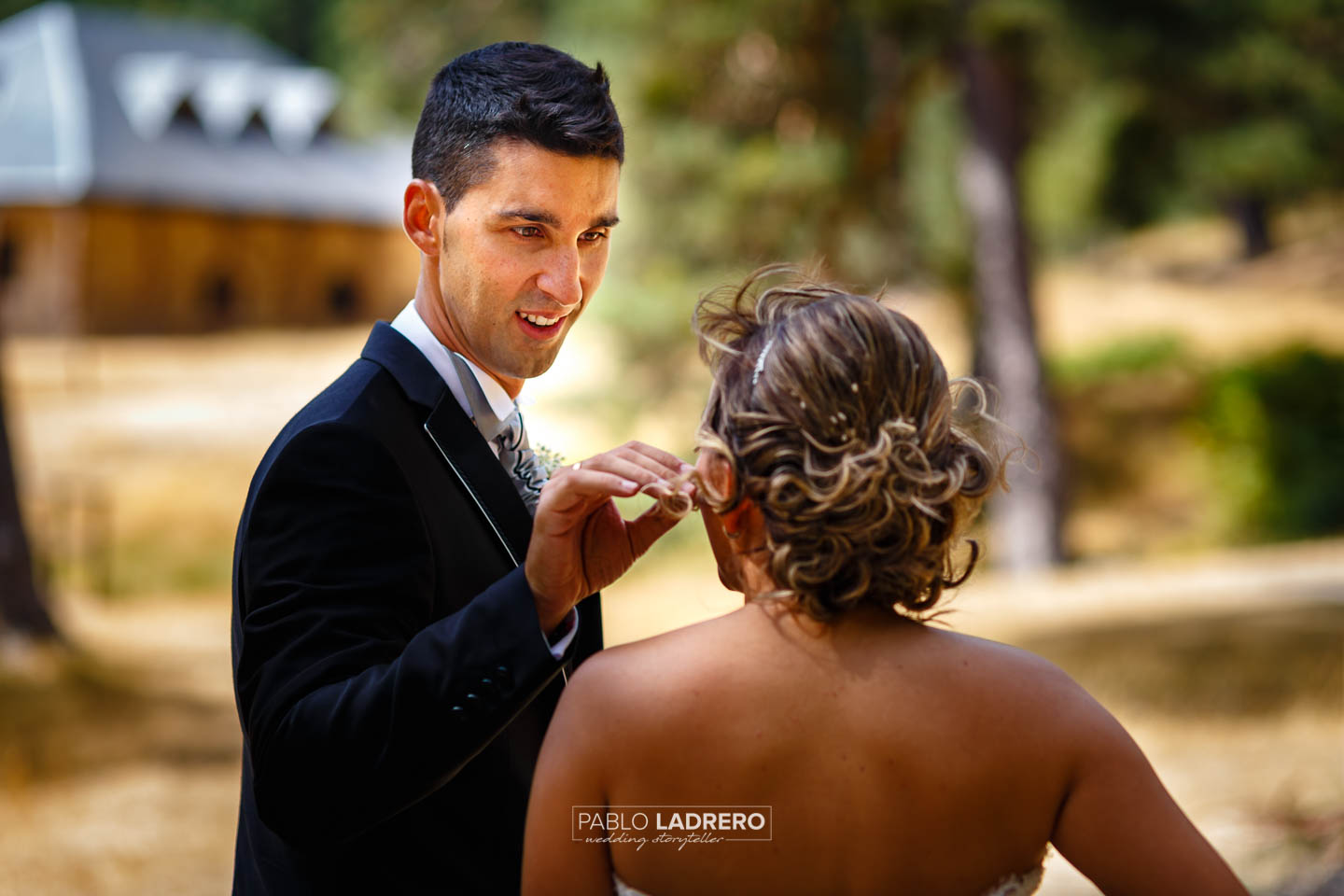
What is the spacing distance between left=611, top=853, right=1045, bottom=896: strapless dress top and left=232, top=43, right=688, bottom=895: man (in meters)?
0.25

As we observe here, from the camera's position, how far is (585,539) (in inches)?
64.7

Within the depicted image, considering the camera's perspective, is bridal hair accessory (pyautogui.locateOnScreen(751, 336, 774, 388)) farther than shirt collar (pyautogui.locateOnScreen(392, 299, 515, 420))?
No

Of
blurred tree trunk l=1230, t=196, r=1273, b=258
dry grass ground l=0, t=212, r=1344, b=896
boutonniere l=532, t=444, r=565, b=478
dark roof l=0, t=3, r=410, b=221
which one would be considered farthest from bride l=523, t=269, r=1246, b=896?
blurred tree trunk l=1230, t=196, r=1273, b=258

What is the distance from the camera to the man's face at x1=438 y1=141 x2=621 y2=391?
1875 mm

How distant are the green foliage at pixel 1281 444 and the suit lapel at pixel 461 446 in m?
15.2

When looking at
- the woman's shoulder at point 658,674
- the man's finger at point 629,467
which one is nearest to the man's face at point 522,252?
the man's finger at point 629,467

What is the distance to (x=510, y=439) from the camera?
2061 mm

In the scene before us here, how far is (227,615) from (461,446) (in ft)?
37.4

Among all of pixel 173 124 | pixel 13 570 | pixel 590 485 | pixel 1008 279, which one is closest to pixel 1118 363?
pixel 1008 279

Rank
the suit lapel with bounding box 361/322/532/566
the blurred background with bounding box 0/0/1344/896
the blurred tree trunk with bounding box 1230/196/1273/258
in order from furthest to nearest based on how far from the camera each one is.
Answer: the blurred tree trunk with bounding box 1230/196/1273/258
the blurred background with bounding box 0/0/1344/896
the suit lapel with bounding box 361/322/532/566

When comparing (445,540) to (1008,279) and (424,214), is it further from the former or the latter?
(1008,279)

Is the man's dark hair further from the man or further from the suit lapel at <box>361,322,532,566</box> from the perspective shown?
the suit lapel at <box>361,322,532,566</box>

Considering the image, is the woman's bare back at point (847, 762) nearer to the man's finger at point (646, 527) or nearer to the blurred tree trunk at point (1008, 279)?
the man's finger at point (646, 527)

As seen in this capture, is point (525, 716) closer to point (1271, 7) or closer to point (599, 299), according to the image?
point (599, 299)
